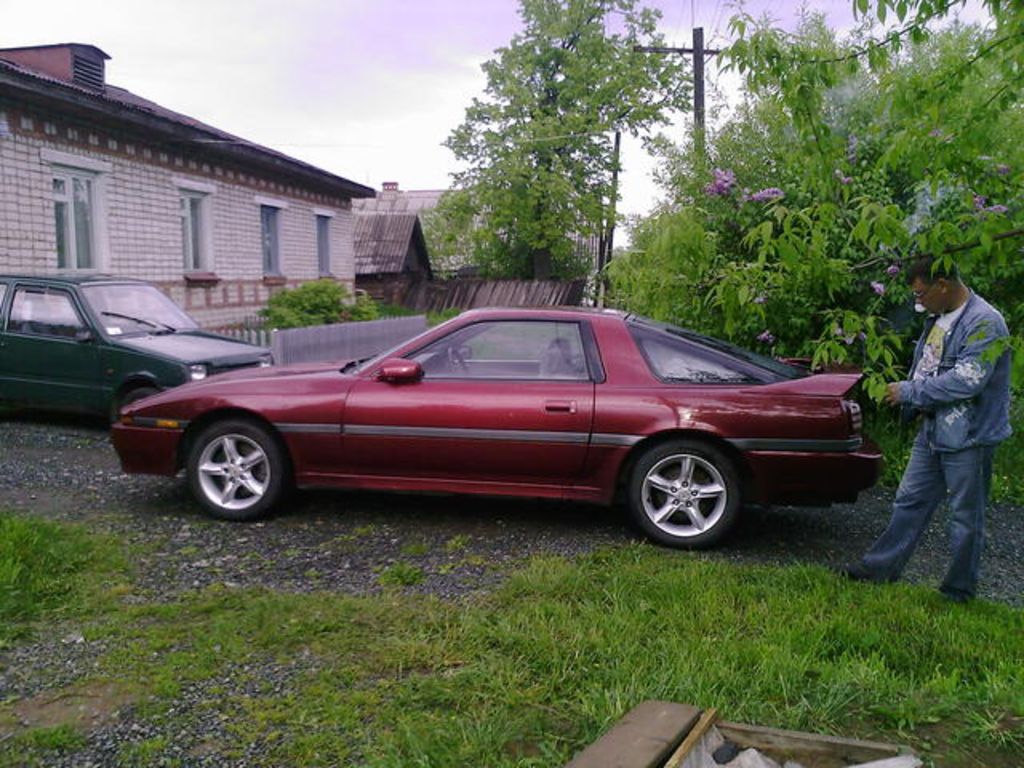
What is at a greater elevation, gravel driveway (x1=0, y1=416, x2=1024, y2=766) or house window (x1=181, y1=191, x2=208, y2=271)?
house window (x1=181, y1=191, x2=208, y2=271)

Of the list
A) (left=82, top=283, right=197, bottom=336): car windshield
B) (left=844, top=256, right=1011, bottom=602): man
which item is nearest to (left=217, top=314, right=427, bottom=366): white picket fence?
(left=82, top=283, right=197, bottom=336): car windshield

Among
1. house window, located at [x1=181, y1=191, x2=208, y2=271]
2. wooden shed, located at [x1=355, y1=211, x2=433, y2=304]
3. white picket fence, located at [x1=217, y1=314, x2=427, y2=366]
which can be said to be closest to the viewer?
white picket fence, located at [x1=217, y1=314, x2=427, y2=366]

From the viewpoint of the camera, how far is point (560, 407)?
17.4 ft

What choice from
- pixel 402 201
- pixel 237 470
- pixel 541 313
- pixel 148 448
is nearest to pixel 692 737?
pixel 541 313

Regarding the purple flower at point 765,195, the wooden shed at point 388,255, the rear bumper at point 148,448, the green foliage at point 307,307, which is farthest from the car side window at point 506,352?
the wooden shed at point 388,255

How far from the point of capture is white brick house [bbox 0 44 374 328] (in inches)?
455

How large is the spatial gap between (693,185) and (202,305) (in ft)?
34.3

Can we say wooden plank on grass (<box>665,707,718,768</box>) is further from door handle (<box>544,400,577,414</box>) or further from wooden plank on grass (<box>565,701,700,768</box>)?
door handle (<box>544,400,577,414</box>)

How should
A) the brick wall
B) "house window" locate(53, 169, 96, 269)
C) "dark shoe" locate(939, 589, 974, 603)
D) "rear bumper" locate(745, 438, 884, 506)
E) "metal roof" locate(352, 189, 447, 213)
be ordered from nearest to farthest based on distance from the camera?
"dark shoe" locate(939, 589, 974, 603) < "rear bumper" locate(745, 438, 884, 506) < the brick wall < "house window" locate(53, 169, 96, 269) < "metal roof" locate(352, 189, 447, 213)

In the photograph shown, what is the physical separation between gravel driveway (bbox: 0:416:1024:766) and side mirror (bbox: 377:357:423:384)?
3.07 feet

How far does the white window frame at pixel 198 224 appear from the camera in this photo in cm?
1598

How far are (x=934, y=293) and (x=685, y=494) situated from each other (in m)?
1.79

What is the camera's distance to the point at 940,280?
162 inches

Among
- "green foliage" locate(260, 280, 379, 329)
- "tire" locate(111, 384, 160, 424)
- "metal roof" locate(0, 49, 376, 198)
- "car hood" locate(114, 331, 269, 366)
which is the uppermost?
"metal roof" locate(0, 49, 376, 198)
